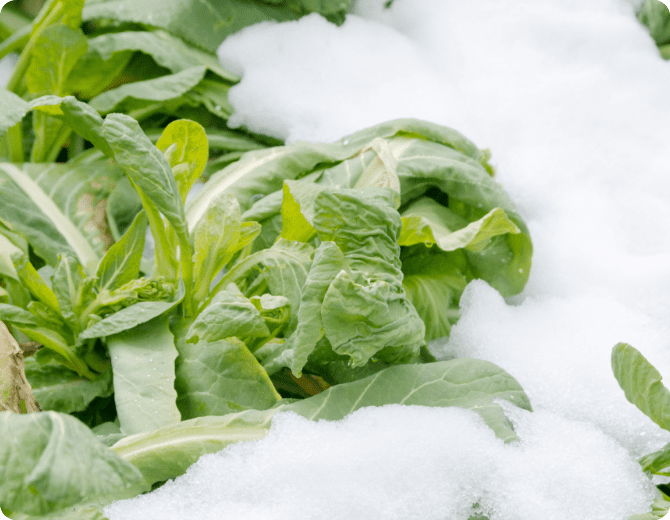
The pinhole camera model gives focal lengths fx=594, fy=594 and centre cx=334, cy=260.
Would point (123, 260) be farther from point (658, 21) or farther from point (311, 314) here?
point (658, 21)

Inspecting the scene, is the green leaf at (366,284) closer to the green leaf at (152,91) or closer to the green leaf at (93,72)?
the green leaf at (152,91)

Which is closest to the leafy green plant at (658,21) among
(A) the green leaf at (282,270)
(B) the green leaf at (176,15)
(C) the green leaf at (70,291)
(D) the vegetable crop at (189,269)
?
(D) the vegetable crop at (189,269)

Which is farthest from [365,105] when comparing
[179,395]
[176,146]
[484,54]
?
[179,395]

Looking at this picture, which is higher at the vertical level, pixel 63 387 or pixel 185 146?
pixel 185 146

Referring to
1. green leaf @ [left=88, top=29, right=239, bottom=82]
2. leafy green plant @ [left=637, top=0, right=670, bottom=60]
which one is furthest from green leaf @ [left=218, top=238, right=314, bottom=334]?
leafy green plant @ [left=637, top=0, right=670, bottom=60]

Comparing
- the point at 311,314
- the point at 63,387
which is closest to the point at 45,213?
the point at 63,387

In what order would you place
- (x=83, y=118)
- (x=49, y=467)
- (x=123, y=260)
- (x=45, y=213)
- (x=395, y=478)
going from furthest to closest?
(x=45, y=213) < (x=123, y=260) < (x=83, y=118) < (x=395, y=478) < (x=49, y=467)

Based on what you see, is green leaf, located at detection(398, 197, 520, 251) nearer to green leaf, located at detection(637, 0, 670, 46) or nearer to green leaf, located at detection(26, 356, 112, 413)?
green leaf, located at detection(26, 356, 112, 413)
